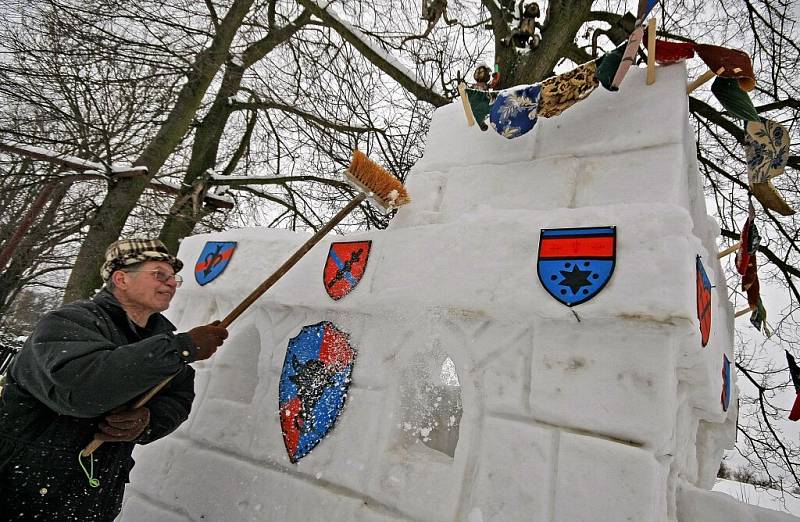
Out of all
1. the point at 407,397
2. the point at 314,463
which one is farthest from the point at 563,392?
the point at 314,463

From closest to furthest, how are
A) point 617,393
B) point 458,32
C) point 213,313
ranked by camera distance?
1. point 617,393
2. point 213,313
3. point 458,32

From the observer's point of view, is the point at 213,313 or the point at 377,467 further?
the point at 213,313

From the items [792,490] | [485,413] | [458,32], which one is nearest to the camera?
[485,413]

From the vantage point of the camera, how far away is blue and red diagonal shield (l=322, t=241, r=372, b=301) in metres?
2.05

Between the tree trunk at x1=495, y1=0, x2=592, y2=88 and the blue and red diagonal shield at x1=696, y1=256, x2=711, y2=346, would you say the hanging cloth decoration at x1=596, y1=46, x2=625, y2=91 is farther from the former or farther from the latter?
the tree trunk at x1=495, y1=0, x2=592, y2=88

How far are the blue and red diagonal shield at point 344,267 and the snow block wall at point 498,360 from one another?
41mm

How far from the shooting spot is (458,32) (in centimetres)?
536

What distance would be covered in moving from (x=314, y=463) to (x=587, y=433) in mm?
1060

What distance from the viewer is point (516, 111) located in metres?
1.95

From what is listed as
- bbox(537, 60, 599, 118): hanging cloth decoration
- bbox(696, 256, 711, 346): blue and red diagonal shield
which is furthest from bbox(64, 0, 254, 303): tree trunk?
bbox(696, 256, 711, 346): blue and red diagonal shield

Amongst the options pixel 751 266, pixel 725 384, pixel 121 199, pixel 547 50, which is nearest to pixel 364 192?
pixel 725 384

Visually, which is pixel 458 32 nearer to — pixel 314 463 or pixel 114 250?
pixel 114 250

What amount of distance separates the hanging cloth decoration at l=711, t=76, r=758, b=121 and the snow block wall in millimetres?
182

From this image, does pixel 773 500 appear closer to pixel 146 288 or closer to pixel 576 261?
pixel 576 261
